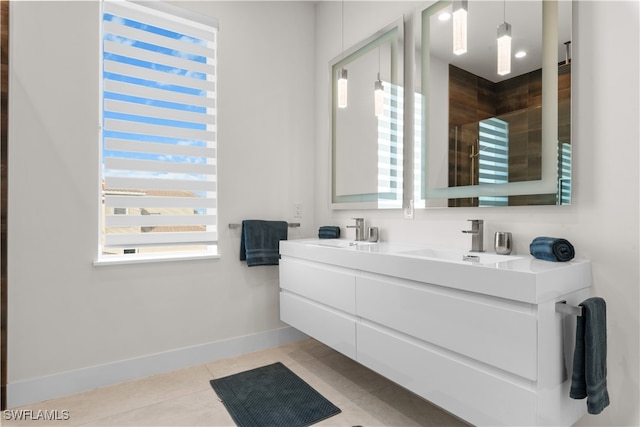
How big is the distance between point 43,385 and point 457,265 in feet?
7.39

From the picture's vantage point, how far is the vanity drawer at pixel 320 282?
188 centimetres

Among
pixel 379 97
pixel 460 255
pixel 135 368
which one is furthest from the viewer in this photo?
pixel 379 97

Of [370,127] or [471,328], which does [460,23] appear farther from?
[471,328]

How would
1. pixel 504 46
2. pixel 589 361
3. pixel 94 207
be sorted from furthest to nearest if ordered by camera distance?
pixel 94 207 < pixel 504 46 < pixel 589 361

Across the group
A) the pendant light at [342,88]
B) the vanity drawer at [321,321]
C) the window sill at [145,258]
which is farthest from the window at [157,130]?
the pendant light at [342,88]

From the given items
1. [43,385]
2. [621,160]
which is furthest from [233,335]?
[621,160]

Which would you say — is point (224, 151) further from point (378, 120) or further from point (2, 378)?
point (2, 378)

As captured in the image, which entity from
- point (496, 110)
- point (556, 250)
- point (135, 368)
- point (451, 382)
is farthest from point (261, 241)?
point (556, 250)

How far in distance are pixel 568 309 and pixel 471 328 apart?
1.04 ft

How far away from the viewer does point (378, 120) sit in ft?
7.58

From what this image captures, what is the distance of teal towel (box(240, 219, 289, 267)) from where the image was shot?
249 centimetres

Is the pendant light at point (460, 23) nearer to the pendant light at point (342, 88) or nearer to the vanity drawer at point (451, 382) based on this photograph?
the pendant light at point (342, 88)

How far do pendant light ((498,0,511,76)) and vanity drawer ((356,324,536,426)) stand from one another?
133 cm

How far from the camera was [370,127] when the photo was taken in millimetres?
2377
